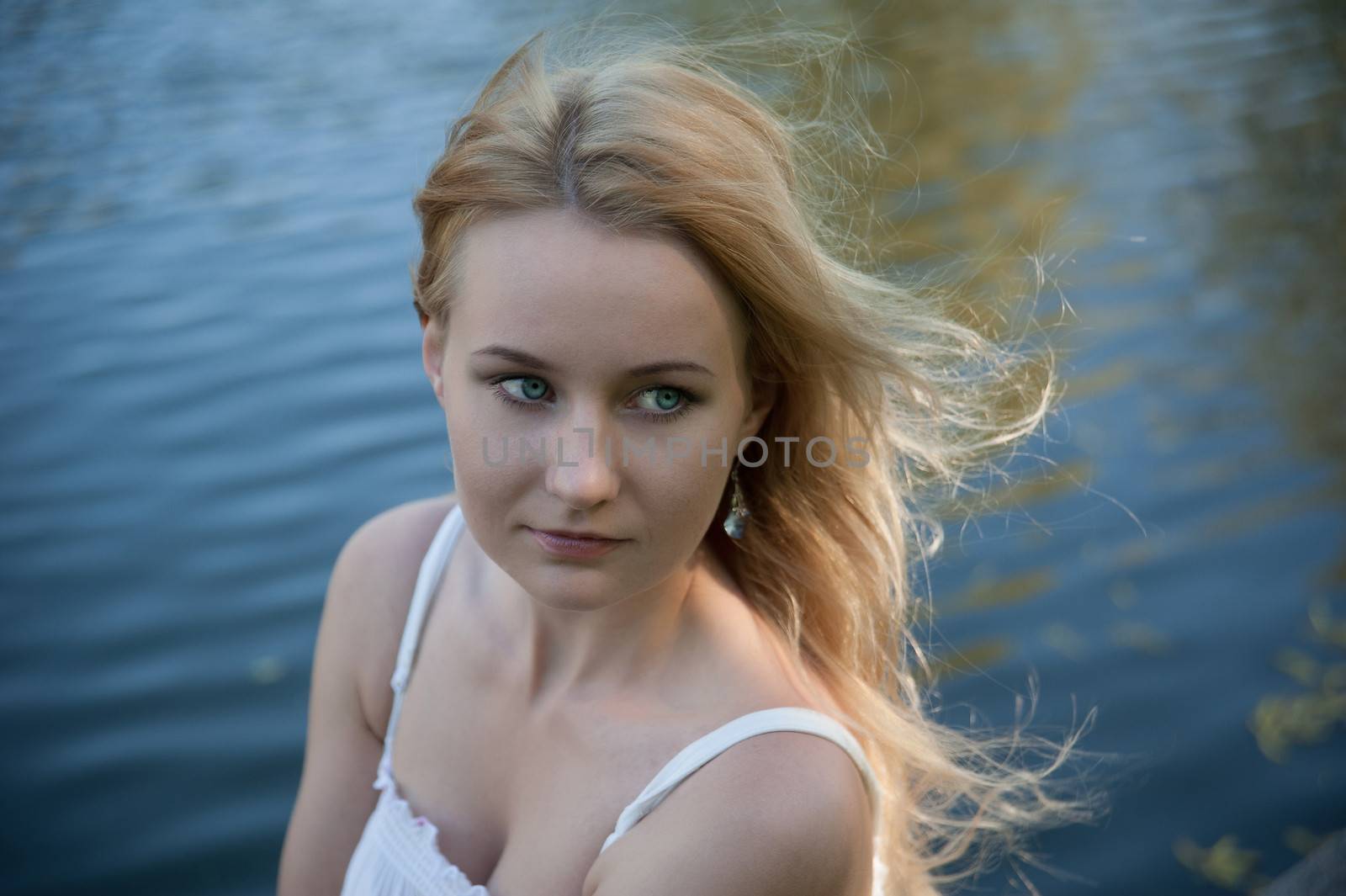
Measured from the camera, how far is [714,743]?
1.60 m

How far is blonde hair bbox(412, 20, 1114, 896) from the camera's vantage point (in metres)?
1.58

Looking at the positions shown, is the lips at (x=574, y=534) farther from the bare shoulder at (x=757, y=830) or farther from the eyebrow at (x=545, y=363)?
the bare shoulder at (x=757, y=830)

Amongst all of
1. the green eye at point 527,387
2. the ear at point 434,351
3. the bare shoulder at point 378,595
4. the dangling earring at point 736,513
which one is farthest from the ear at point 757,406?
the bare shoulder at point 378,595

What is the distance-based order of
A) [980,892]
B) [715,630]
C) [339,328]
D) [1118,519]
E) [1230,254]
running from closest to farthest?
[715,630] → [980,892] → [1118,519] → [339,328] → [1230,254]

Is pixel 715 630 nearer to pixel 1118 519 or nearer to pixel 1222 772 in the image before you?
pixel 1222 772

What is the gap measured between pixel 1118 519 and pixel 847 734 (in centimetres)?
263

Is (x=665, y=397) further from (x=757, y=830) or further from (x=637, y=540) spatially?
(x=757, y=830)

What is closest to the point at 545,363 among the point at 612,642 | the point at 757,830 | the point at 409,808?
the point at 612,642

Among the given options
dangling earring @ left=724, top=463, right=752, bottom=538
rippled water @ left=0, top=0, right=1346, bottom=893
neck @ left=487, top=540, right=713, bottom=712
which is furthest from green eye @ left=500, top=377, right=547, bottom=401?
rippled water @ left=0, top=0, right=1346, bottom=893

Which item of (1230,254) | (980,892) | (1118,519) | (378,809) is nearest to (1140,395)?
(1118,519)

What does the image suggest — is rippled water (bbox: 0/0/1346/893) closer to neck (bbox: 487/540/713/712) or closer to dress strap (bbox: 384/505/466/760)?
dress strap (bbox: 384/505/466/760)

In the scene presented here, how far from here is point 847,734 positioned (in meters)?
1.65

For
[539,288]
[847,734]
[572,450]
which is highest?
[539,288]

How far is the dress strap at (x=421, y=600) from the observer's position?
197 cm
